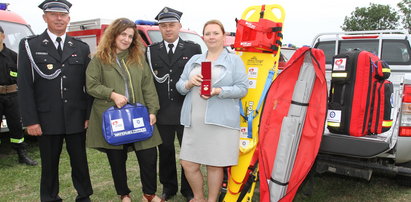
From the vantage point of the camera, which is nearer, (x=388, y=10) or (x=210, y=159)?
(x=210, y=159)

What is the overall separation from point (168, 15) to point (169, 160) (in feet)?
4.89

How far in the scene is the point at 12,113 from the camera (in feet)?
16.5

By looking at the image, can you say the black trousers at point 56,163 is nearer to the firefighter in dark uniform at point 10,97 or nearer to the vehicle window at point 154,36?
the firefighter in dark uniform at point 10,97

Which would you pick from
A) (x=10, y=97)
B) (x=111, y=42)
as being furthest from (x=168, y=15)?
(x=10, y=97)

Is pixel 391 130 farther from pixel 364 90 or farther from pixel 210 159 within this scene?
pixel 210 159

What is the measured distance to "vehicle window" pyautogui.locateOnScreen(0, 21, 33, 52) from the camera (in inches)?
235

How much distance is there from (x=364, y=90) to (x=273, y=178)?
3.42 ft

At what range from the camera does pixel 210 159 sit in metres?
2.99

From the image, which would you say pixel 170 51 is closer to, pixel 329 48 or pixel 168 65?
pixel 168 65

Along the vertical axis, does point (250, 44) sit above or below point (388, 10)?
below

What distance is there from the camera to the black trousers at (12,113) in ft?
16.0

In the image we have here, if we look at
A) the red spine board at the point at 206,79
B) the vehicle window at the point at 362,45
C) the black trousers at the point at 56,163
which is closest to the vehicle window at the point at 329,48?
the vehicle window at the point at 362,45

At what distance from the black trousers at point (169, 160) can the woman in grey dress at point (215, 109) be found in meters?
0.44

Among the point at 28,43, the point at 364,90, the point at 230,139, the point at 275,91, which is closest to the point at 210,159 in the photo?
the point at 230,139
